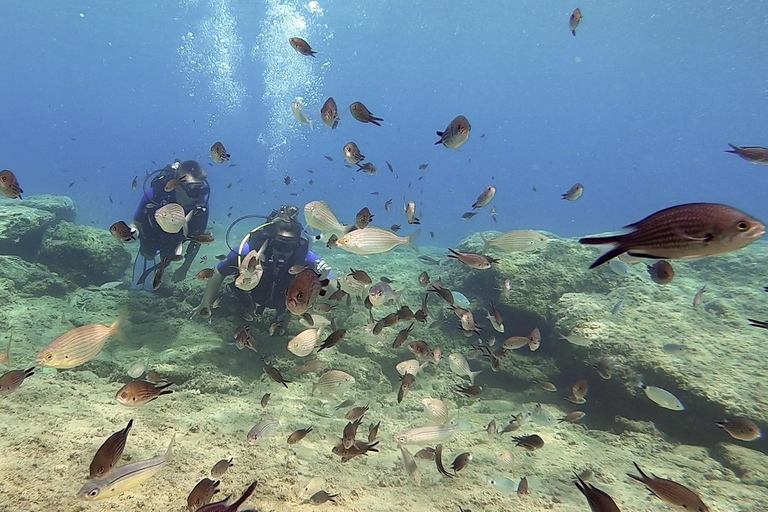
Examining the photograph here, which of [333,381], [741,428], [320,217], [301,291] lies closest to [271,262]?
[320,217]

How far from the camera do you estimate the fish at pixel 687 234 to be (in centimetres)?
156

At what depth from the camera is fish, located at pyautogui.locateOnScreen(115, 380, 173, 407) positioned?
256 cm

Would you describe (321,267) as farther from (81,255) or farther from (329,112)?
(81,255)

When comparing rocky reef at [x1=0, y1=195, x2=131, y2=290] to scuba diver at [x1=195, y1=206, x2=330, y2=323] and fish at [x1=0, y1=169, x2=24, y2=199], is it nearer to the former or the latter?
scuba diver at [x1=195, y1=206, x2=330, y2=323]

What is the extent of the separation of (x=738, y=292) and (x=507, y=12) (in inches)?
2090

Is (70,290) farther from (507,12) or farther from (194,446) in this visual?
(507,12)

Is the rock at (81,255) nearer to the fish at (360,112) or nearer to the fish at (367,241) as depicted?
the fish at (360,112)

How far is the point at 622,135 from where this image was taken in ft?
A: 507

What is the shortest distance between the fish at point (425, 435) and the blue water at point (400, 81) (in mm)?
4383

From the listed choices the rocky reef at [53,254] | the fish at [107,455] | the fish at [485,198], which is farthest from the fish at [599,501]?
the rocky reef at [53,254]

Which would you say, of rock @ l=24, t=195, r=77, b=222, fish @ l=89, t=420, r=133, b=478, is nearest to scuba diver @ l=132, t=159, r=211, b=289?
fish @ l=89, t=420, r=133, b=478

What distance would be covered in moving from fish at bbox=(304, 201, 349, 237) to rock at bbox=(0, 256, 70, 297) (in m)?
6.14

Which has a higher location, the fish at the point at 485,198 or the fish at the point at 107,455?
the fish at the point at 485,198

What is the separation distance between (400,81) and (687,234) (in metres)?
106
